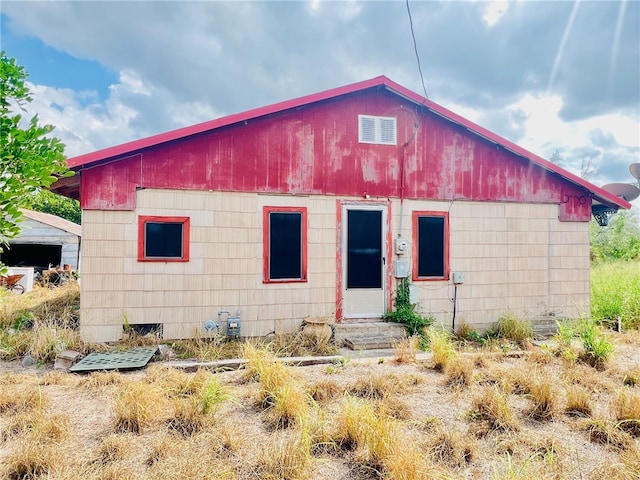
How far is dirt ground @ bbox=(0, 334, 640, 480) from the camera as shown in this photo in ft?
9.11

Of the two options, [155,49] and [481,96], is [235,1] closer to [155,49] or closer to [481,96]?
[155,49]

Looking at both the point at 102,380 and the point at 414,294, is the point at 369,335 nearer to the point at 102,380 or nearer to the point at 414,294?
the point at 414,294

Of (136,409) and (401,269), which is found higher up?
(401,269)

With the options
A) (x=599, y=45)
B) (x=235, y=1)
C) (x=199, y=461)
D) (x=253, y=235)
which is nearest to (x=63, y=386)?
(x=199, y=461)

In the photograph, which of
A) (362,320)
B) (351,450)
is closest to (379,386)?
(351,450)

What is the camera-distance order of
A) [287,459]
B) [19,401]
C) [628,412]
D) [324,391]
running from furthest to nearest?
1. [324,391]
2. [19,401]
3. [628,412]
4. [287,459]

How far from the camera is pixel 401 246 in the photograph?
7.14 m

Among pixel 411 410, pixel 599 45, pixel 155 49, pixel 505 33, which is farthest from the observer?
pixel 155 49

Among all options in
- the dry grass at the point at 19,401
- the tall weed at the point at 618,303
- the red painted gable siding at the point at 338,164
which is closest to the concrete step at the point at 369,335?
the red painted gable siding at the point at 338,164

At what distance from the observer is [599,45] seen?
8812 mm

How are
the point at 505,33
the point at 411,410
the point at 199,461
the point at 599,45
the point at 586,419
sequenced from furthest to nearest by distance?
1. the point at 599,45
2. the point at 505,33
3. the point at 411,410
4. the point at 586,419
5. the point at 199,461

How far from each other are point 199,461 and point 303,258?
4275mm

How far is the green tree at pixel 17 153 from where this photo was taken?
231 cm

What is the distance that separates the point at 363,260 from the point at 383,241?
1.72 ft
